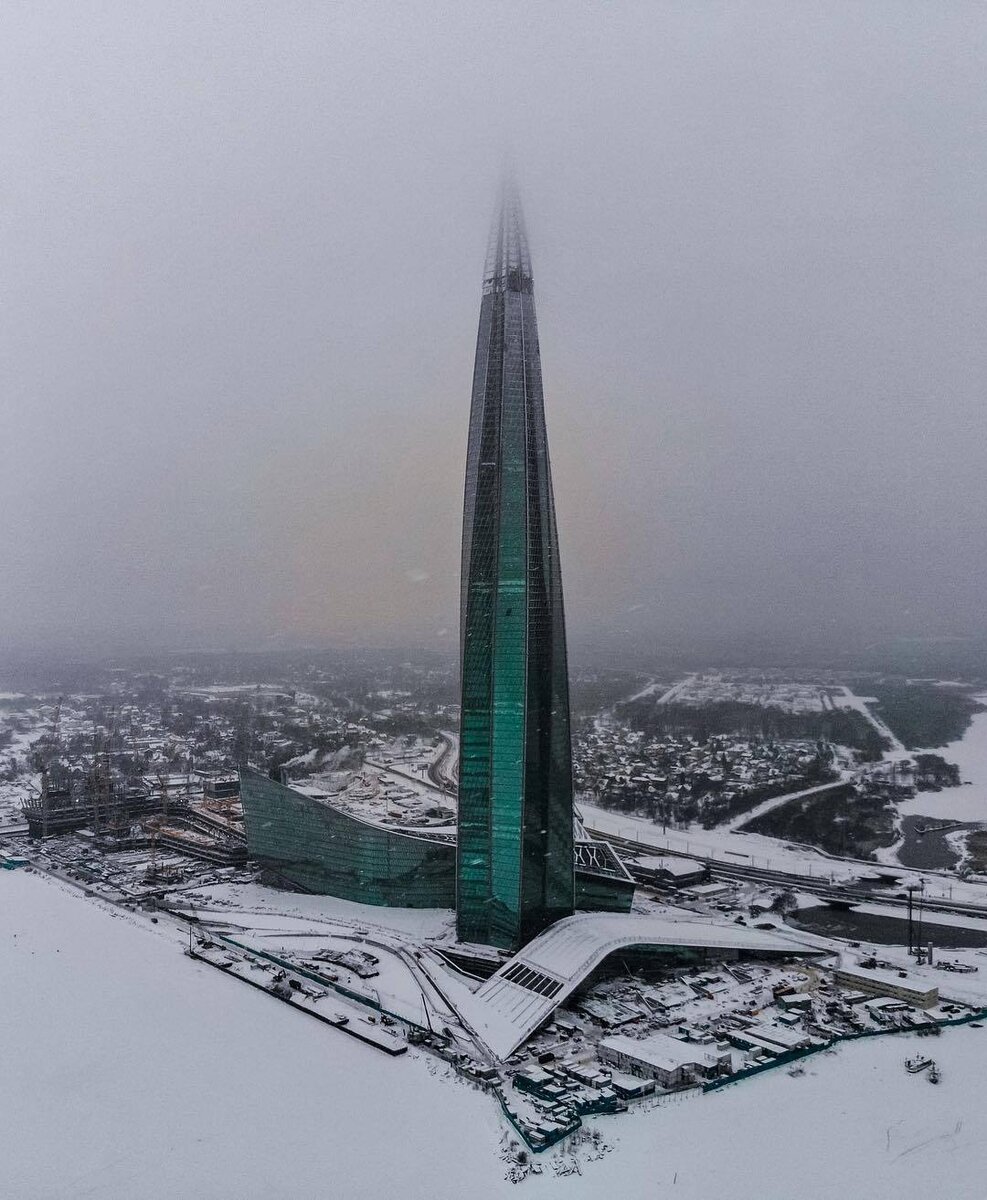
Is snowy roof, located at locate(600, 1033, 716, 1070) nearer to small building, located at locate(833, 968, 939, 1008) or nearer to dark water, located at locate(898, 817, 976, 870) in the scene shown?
small building, located at locate(833, 968, 939, 1008)

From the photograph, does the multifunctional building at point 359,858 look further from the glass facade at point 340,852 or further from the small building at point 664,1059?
the small building at point 664,1059

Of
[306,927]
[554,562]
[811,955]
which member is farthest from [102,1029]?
[811,955]

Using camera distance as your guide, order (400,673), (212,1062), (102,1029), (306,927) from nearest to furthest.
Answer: (212,1062) → (102,1029) → (306,927) → (400,673)

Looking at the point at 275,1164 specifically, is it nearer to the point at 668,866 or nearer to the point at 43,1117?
the point at 43,1117

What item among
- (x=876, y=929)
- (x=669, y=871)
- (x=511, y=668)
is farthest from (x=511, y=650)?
(x=876, y=929)

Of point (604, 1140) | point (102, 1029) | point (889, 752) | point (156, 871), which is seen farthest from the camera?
point (889, 752)
